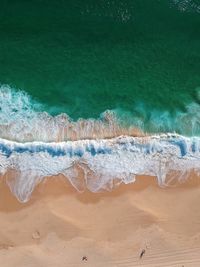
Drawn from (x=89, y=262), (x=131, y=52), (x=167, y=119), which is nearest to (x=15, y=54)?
(x=131, y=52)

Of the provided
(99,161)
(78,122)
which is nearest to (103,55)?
(78,122)

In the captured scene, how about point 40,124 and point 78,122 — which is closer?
point 40,124

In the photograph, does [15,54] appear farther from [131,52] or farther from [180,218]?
[180,218]

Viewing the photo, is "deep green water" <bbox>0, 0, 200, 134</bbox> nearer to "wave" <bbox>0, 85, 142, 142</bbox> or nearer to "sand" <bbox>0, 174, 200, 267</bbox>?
"wave" <bbox>0, 85, 142, 142</bbox>

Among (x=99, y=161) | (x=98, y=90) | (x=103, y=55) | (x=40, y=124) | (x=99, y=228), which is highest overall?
(x=103, y=55)

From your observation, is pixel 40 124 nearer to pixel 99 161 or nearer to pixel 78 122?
pixel 78 122

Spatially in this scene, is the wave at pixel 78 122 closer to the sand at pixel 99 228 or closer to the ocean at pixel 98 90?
→ the ocean at pixel 98 90
